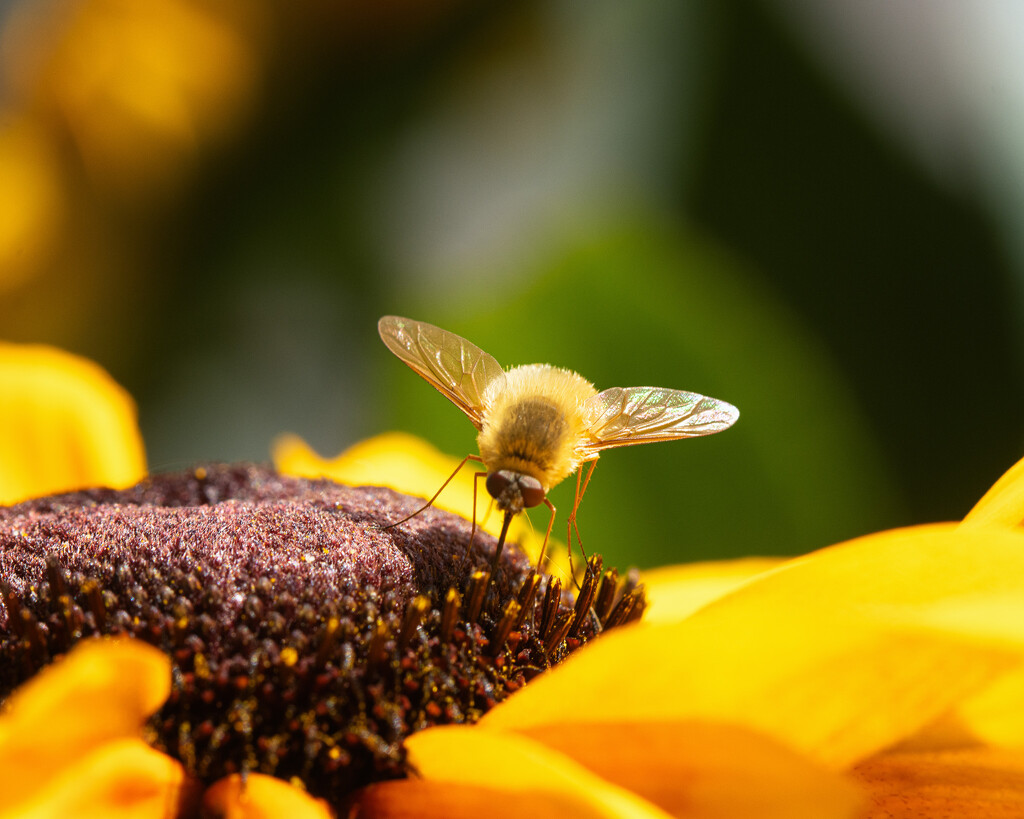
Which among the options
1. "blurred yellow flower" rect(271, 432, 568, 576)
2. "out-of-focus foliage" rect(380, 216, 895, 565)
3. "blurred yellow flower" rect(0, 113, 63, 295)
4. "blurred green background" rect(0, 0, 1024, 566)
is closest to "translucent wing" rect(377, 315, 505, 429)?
"blurred yellow flower" rect(271, 432, 568, 576)

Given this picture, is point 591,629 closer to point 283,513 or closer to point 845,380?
point 283,513

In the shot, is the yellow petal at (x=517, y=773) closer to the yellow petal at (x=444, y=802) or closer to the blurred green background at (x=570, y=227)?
the yellow petal at (x=444, y=802)

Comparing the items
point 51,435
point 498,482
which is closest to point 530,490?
point 498,482

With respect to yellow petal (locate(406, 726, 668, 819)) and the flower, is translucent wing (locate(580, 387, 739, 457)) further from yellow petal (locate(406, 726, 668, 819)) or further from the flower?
yellow petal (locate(406, 726, 668, 819))

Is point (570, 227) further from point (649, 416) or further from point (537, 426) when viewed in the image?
point (537, 426)

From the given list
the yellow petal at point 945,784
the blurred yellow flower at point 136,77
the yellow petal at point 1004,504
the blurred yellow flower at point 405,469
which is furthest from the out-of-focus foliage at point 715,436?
the blurred yellow flower at point 136,77

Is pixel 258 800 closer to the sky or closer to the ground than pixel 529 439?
closer to the ground

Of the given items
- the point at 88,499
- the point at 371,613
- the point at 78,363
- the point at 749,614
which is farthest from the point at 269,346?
the point at 749,614
